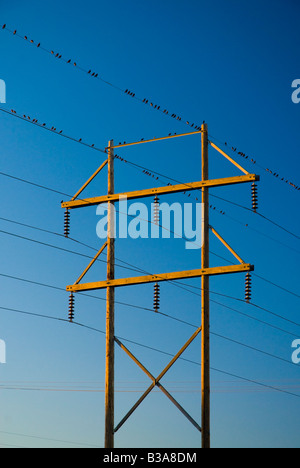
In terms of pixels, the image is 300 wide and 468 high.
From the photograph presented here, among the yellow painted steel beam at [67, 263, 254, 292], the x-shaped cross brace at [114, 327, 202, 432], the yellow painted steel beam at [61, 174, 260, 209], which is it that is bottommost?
the x-shaped cross brace at [114, 327, 202, 432]

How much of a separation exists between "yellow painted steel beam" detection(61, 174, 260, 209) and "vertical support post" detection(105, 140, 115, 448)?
490mm

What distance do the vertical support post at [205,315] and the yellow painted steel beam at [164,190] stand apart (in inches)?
19.4

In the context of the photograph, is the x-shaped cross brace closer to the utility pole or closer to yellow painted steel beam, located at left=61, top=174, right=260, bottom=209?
the utility pole

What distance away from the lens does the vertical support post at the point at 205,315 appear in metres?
50.4

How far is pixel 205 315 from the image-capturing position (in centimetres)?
5166

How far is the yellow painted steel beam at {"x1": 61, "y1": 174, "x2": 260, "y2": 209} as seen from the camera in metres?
51.1

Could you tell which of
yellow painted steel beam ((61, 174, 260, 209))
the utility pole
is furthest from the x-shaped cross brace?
yellow painted steel beam ((61, 174, 260, 209))

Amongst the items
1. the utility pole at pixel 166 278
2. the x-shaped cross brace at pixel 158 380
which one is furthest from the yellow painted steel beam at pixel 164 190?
the x-shaped cross brace at pixel 158 380

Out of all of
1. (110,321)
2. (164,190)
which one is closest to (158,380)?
(110,321)

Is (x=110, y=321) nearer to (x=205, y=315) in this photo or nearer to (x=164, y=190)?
(x=205, y=315)

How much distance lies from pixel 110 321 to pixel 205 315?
11.1 ft

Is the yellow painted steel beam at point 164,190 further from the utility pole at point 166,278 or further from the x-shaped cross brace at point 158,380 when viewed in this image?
the x-shaped cross brace at point 158,380
